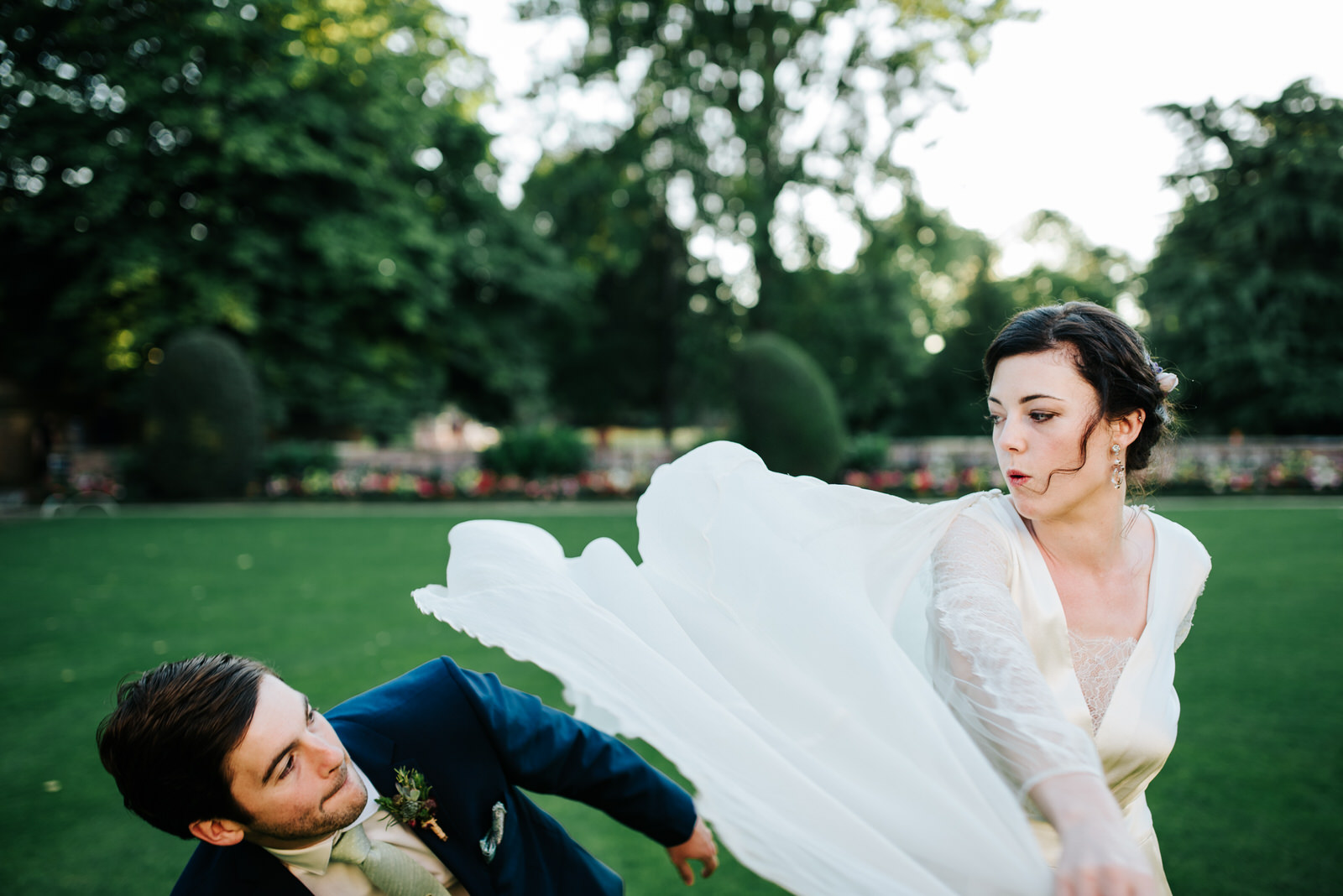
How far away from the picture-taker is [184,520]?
48.3 ft

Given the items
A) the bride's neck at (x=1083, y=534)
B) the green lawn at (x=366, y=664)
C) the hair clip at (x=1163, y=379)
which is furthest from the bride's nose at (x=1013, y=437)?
the green lawn at (x=366, y=664)

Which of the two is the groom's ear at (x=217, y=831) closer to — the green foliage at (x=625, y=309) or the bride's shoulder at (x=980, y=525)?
the bride's shoulder at (x=980, y=525)

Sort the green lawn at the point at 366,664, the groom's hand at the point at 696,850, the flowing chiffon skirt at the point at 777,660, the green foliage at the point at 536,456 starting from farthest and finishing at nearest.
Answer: the green foliage at the point at 536,456 < the green lawn at the point at 366,664 < the groom's hand at the point at 696,850 < the flowing chiffon skirt at the point at 777,660

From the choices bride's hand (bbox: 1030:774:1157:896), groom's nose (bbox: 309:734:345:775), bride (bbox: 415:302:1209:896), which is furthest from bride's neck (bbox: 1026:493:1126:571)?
groom's nose (bbox: 309:734:345:775)

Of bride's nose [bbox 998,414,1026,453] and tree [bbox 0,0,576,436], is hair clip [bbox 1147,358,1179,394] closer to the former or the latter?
bride's nose [bbox 998,414,1026,453]

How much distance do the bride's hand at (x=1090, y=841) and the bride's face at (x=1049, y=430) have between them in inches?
28.0

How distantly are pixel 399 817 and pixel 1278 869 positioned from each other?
3.70 m

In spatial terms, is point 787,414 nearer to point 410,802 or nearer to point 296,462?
point 296,462

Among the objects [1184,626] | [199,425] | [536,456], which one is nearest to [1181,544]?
[1184,626]

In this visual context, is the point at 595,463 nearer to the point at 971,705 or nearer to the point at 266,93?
the point at 266,93

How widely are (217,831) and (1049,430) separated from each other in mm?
2081

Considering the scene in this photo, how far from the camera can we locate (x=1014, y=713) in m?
1.48

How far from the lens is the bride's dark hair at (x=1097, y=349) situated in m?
1.83

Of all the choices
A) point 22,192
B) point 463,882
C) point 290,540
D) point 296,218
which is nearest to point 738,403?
point 290,540
